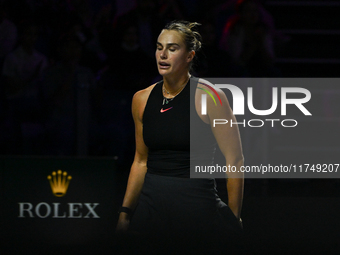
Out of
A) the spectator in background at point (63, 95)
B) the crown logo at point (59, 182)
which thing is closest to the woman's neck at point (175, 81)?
the crown logo at point (59, 182)

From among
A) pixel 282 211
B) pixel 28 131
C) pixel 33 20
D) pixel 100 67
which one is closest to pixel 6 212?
pixel 282 211

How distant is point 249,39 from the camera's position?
170 inches

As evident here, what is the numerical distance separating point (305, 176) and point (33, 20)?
2704 mm

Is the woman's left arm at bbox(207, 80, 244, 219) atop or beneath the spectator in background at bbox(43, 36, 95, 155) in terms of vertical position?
beneath

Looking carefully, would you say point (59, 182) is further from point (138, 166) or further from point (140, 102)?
point (140, 102)

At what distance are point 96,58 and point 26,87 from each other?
0.65 metres

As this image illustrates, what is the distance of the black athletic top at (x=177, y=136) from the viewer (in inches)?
68.6

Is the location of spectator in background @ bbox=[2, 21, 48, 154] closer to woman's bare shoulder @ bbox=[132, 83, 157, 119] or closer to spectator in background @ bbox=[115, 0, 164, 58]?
spectator in background @ bbox=[115, 0, 164, 58]

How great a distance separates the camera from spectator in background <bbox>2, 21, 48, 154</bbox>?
3977 millimetres

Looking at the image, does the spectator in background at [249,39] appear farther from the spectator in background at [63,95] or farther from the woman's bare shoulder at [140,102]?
the woman's bare shoulder at [140,102]

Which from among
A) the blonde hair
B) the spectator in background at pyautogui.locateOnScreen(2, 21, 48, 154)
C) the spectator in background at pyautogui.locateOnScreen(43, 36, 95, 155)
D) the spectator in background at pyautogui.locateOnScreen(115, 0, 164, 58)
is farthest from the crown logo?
the spectator in background at pyautogui.locateOnScreen(115, 0, 164, 58)

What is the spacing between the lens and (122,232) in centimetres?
179

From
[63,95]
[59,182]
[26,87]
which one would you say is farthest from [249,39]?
[59,182]

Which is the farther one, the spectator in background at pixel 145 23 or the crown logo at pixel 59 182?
the spectator in background at pixel 145 23
